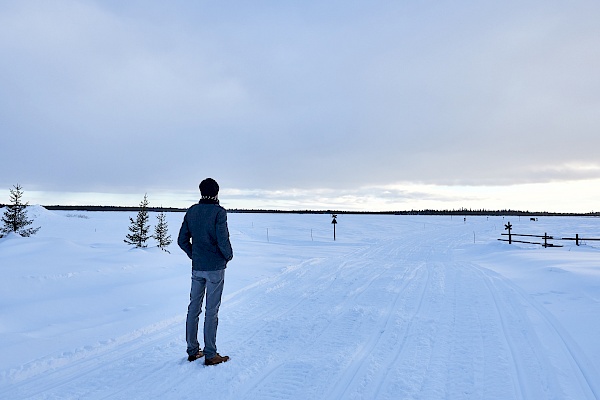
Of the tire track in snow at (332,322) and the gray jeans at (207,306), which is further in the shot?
the gray jeans at (207,306)

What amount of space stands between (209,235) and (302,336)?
218 centimetres

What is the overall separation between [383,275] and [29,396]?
938cm

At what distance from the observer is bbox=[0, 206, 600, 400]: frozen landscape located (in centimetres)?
382

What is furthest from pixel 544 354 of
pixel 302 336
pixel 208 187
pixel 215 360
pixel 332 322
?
pixel 208 187

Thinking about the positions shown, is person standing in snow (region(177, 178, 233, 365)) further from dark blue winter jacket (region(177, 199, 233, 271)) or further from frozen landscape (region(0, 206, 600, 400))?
frozen landscape (region(0, 206, 600, 400))

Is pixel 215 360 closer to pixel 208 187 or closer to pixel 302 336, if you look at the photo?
pixel 302 336

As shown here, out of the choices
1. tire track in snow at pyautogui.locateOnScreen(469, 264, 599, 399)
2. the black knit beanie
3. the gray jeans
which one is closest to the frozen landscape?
tire track in snow at pyautogui.locateOnScreen(469, 264, 599, 399)

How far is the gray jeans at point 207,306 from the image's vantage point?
4.57 m

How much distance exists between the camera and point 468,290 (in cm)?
893

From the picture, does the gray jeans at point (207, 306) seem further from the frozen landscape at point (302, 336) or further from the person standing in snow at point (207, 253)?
the frozen landscape at point (302, 336)

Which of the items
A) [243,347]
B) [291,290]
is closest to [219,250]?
[243,347]

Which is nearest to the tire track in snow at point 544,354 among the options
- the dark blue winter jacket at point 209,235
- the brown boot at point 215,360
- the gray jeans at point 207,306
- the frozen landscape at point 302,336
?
the frozen landscape at point 302,336

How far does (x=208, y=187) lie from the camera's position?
4.65m

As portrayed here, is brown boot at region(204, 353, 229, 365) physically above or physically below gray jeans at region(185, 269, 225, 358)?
below
